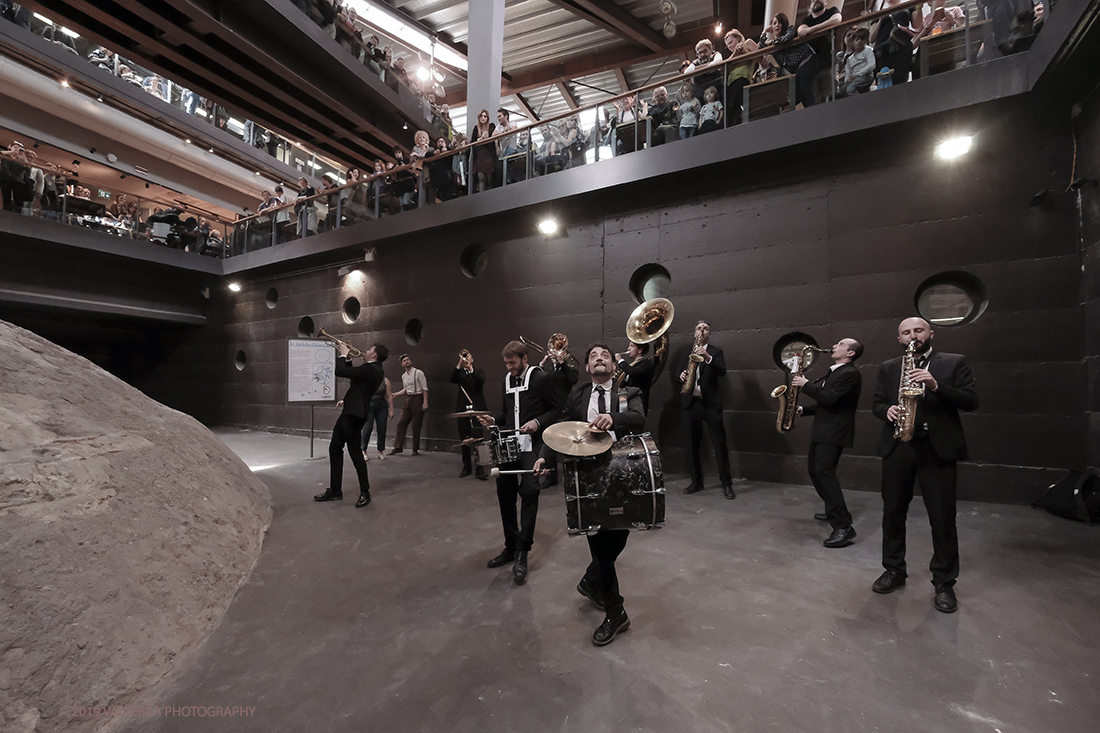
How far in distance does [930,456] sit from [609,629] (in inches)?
90.6

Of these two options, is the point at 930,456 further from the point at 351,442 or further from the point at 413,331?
the point at 413,331

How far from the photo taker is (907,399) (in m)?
2.89

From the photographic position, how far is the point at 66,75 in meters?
10.1

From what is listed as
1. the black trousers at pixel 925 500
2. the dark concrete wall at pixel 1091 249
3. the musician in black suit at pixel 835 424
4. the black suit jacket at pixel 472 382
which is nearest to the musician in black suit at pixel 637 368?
the musician in black suit at pixel 835 424

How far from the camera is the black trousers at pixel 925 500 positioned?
279 cm

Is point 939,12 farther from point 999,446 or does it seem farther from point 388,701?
point 388,701

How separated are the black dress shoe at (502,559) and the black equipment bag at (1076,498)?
517 centimetres

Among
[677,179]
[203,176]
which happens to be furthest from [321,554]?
[203,176]

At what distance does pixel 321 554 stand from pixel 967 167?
7705mm

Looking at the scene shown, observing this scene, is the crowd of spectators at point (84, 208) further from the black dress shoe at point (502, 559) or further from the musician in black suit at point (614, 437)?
the musician in black suit at point (614, 437)

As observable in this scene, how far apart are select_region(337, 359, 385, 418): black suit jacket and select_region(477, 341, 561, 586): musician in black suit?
2189 millimetres

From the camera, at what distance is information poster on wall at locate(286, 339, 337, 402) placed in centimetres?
749

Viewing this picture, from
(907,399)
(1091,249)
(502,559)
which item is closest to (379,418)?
(502,559)

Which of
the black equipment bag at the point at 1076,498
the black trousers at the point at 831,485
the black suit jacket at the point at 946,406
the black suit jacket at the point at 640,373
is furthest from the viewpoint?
the black suit jacket at the point at 640,373
